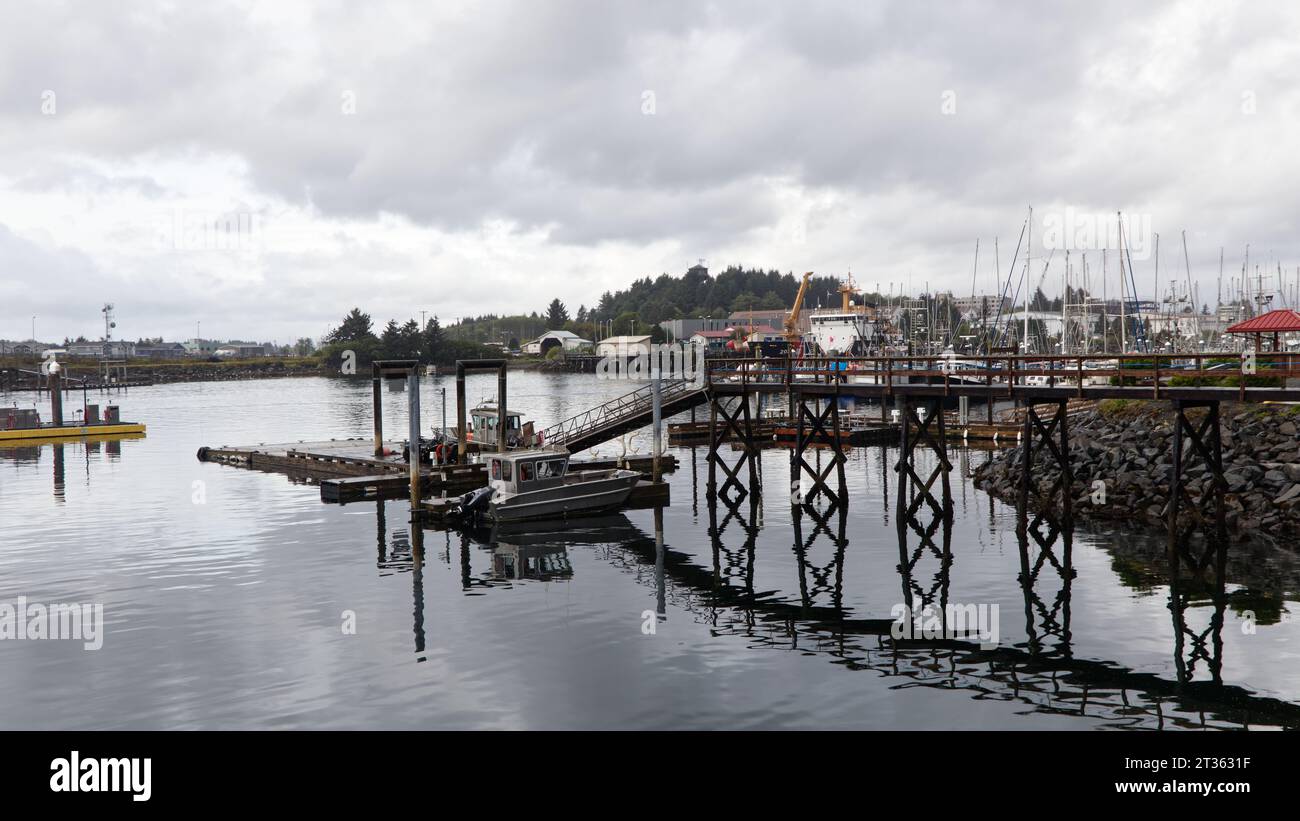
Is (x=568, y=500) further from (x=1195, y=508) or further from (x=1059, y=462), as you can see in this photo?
(x=1195, y=508)

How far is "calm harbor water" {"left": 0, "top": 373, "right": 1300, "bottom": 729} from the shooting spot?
63.7ft

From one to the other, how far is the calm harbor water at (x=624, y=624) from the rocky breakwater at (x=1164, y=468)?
9.11 feet

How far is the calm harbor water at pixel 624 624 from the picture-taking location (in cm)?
1942

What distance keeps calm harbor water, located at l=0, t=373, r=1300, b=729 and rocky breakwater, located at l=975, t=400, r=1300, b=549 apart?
2778mm

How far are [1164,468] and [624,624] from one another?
24.6m

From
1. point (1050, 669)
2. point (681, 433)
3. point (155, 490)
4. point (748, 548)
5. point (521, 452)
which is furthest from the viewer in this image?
point (681, 433)

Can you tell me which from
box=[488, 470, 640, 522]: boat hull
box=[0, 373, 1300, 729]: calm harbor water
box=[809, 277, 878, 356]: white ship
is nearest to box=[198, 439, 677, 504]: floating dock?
box=[0, 373, 1300, 729]: calm harbor water

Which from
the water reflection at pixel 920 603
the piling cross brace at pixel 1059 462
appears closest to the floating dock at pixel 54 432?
the water reflection at pixel 920 603

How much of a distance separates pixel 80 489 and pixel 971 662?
4918 cm

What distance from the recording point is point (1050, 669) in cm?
2161

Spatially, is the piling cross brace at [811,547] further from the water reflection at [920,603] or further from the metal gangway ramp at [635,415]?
the metal gangway ramp at [635,415]

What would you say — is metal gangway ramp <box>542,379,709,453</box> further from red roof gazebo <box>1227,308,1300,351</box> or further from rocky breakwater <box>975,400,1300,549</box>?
red roof gazebo <box>1227,308,1300,351</box>
